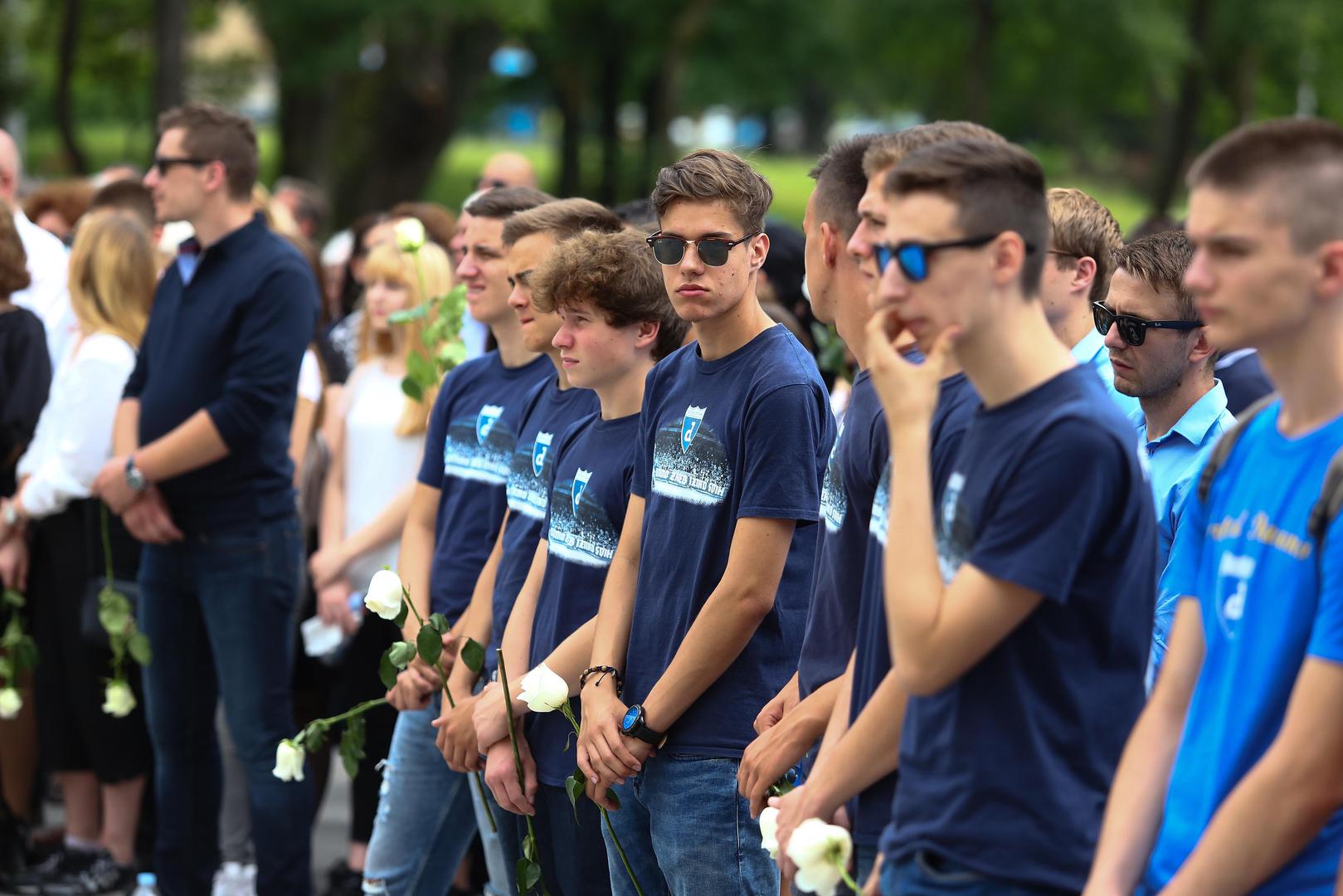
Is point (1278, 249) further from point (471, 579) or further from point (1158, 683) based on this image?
point (471, 579)

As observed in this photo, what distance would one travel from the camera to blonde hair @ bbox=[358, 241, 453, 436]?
5.54 metres

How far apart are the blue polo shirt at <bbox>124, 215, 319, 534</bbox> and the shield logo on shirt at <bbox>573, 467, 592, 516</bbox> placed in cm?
178

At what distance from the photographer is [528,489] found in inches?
163

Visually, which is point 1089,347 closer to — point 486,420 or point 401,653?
point 486,420

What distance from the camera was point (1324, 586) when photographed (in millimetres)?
2076

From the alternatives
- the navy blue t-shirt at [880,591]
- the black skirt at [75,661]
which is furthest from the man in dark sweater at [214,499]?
the navy blue t-shirt at [880,591]

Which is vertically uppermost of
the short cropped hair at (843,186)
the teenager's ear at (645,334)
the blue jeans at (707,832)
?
the short cropped hair at (843,186)

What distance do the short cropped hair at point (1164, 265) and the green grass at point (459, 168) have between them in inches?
714

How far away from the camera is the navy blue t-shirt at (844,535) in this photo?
9.24 ft

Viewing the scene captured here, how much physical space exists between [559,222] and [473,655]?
1.21 metres

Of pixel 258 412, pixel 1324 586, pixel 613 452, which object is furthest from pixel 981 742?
pixel 258 412

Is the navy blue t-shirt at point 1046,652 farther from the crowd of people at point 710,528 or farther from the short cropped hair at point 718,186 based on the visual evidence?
the short cropped hair at point 718,186

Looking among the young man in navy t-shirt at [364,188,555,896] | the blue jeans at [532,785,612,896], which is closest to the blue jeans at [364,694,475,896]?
the young man in navy t-shirt at [364,188,555,896]

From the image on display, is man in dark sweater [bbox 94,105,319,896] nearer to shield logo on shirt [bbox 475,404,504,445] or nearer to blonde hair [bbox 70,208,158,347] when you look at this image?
blonde hair [bbox 70,208,158,347]
